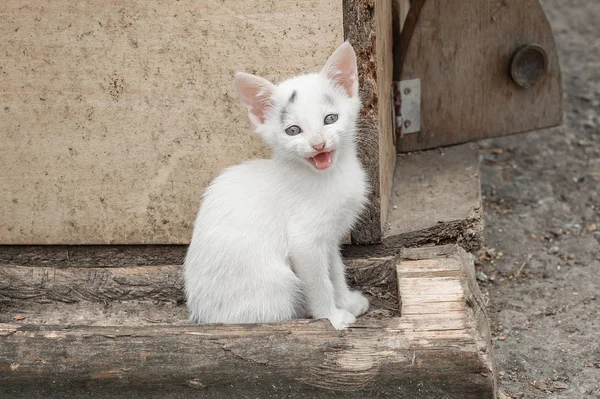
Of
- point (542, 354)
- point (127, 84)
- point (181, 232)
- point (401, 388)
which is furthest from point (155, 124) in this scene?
point (542, 354)

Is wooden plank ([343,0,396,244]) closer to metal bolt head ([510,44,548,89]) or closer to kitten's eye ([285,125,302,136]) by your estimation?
kitten's eye ([285,125,302,136])

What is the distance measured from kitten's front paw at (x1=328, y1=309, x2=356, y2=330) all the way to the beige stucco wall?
824 mm

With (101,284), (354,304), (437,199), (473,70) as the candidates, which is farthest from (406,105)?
(101,284)

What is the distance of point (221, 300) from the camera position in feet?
10.9

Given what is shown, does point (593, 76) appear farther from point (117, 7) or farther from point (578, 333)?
point (117, 7)

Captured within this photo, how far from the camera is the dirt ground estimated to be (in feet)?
12.4

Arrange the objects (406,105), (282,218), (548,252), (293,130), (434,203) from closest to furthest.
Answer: (293,130)
(282,218)
(434,203)
(406,105)
(548,252)

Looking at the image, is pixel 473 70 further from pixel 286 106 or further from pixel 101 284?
pixel 101 284

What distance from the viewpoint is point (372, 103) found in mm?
3736

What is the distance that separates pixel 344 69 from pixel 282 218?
588 millimetres

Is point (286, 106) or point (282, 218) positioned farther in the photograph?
point (282, 218)

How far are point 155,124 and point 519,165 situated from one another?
2998 mm

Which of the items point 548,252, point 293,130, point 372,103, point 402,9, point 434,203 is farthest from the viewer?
point 402,9

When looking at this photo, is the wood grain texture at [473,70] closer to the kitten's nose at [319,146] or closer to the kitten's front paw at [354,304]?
the kitten's front paw at [354,304]
